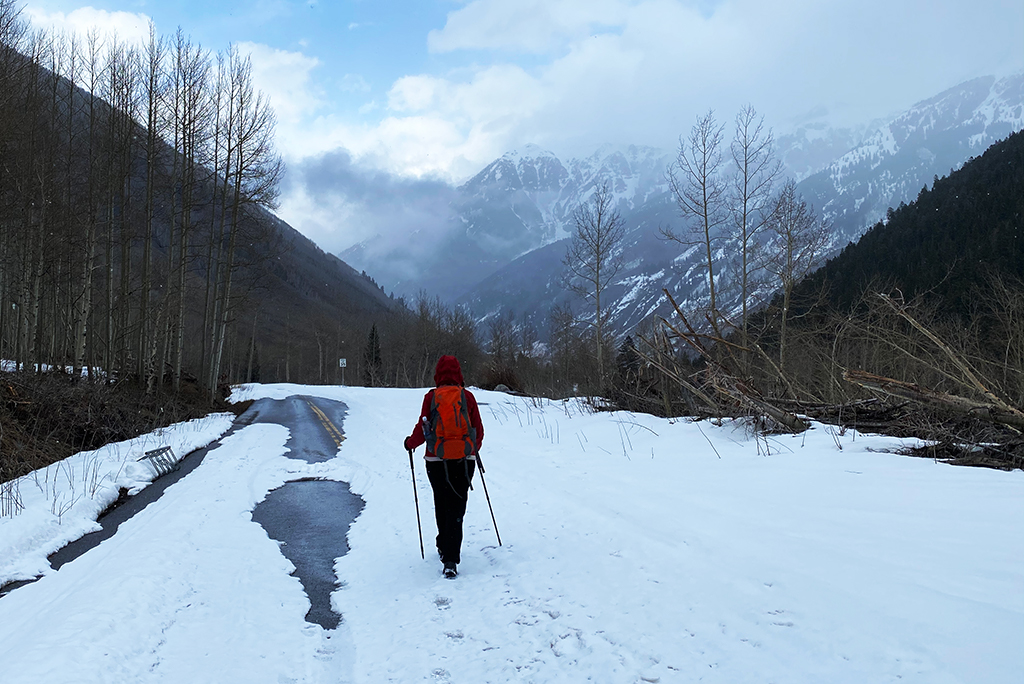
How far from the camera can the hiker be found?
567cm

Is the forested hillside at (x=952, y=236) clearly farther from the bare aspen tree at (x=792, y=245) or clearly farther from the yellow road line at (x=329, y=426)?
the yellow road line at (x=329, y=426)

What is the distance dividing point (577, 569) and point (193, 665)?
298 centimetres

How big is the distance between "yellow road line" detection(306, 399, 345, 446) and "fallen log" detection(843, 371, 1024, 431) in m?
12.3

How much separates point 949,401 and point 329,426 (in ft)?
56.3

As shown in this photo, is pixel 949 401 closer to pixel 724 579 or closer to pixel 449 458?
pixel 724 579

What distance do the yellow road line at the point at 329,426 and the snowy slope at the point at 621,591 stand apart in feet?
28.2

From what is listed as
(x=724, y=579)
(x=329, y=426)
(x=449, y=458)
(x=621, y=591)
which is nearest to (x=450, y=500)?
(x=449, y=458)

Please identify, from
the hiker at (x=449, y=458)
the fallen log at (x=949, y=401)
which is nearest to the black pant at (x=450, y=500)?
the hiker at (x=449, y=458)

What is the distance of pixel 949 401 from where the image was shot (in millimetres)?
6230

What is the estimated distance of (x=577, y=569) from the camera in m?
5.12

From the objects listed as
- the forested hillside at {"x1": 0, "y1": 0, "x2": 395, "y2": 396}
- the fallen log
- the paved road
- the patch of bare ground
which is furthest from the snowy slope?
the forested hillside at {"x1": 0, "y1": 0, "x2": 395, "y2": 396}

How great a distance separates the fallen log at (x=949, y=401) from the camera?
572cm

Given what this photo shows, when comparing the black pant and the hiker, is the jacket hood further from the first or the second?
the black pant

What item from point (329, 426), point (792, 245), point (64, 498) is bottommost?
point (64, 498)
